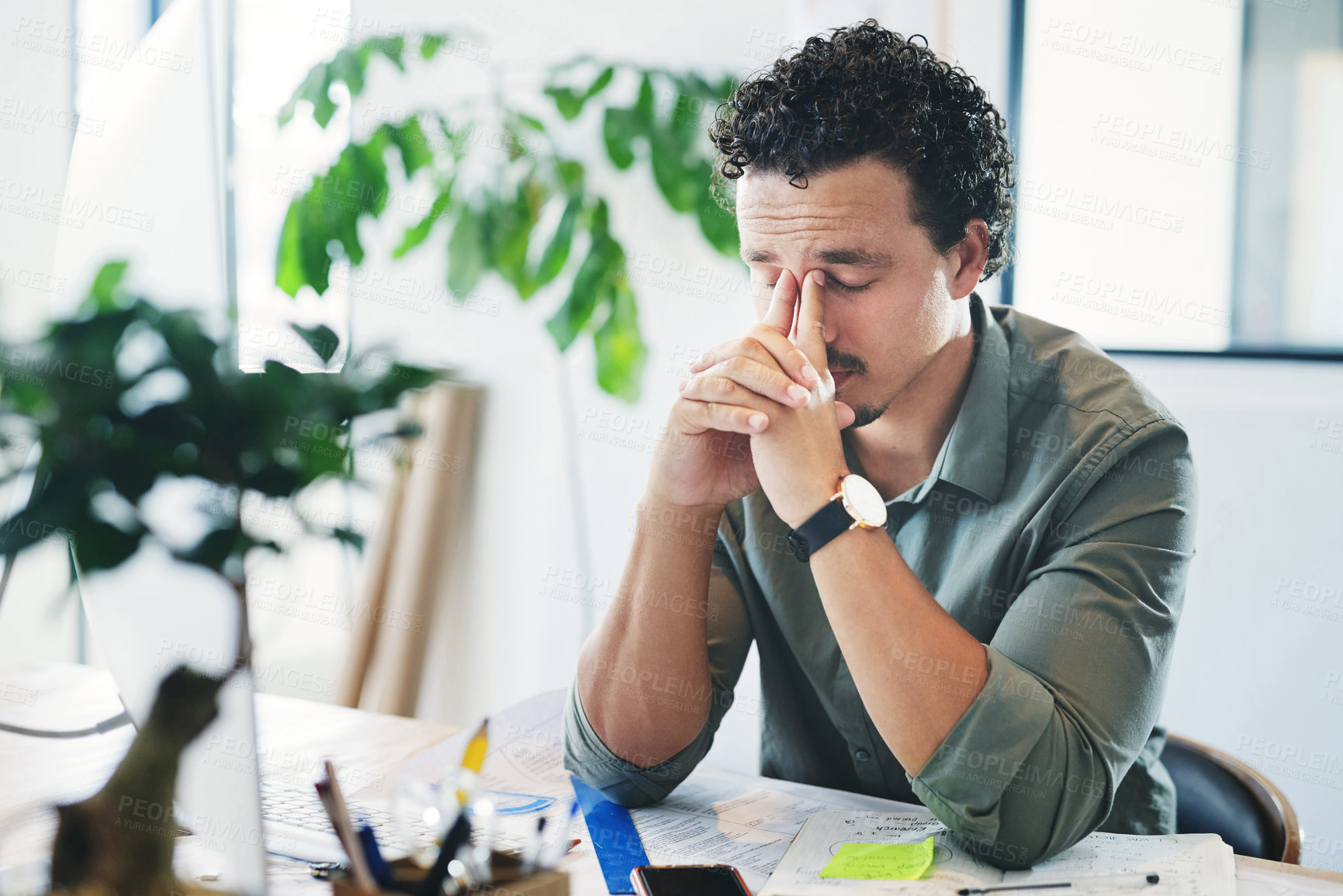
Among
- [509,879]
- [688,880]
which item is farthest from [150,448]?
[688,880]

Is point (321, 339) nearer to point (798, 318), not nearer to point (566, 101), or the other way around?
point (798, 318)

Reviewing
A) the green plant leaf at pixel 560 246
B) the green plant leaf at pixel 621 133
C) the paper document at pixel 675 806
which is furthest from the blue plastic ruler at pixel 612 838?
the green plant leaf at pixel 621 133

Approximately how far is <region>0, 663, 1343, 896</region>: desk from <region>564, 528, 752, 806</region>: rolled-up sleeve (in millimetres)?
211

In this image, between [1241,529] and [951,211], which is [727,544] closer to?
[951,211]

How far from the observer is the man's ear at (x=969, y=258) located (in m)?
1.25

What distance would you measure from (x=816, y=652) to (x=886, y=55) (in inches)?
29.0

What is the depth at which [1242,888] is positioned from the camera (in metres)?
0.86

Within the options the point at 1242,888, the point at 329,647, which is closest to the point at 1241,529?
the point at 1242,888

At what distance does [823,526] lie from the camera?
1.01 metres

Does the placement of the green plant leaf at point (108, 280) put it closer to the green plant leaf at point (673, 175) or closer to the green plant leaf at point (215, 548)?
the green plant leaf at point (215, 548)

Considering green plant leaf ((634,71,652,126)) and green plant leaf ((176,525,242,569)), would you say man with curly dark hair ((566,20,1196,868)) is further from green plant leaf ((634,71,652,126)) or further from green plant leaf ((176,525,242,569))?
green plant leaf ((634,71,652,126))

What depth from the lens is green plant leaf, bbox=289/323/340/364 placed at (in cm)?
51

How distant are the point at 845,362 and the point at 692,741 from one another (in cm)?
48

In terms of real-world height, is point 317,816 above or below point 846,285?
below
